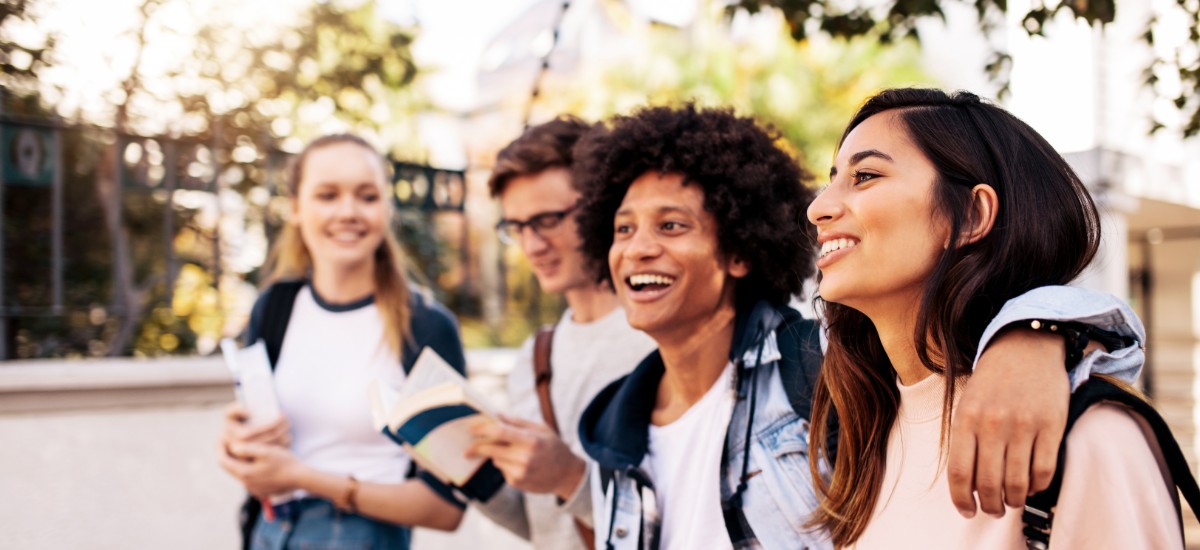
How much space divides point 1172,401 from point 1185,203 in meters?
2.71

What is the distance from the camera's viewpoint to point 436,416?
8.09ft

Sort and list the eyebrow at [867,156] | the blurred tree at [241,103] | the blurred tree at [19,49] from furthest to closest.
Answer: the blurred tree at [241,103]
the blurred tree at [19,49]
the eyebrow at [867,156]

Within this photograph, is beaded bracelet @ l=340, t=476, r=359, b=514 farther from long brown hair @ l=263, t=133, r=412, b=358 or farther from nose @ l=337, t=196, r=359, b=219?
nose @ l=337, t=196, r=359, b=219

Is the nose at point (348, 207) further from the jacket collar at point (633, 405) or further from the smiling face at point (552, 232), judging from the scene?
the jacket collar at point (633, 405)

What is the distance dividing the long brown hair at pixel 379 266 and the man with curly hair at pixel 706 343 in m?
0.89

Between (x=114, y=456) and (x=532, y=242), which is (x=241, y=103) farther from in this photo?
(x=532, y=242)

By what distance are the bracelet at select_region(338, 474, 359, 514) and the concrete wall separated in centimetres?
165

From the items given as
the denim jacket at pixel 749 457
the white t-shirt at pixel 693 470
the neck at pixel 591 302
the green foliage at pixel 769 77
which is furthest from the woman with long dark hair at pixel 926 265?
→ the green foliage at pixel 769 77

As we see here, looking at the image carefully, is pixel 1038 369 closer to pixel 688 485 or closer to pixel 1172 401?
pixel 688 485

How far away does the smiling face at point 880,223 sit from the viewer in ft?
5.08

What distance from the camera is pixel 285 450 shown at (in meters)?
2.90

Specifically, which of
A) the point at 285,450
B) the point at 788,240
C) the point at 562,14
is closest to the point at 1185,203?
the point at 562,14

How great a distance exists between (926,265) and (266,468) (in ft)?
6.84

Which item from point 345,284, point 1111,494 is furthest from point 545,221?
point 1111,494
